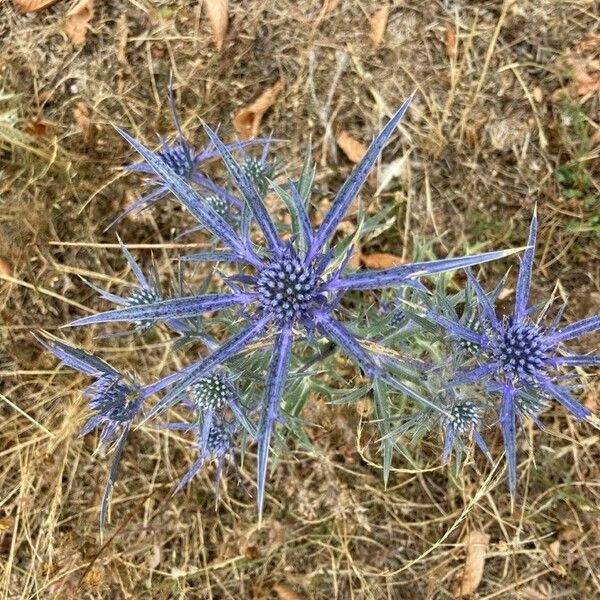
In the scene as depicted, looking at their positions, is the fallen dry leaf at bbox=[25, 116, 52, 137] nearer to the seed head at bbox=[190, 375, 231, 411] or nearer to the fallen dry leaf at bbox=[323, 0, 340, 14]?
the fallen dry leaf at bbox=[323, 0, 340, 14]

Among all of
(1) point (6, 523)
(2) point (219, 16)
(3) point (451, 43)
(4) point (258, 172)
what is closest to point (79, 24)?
(2) point (219, 16)

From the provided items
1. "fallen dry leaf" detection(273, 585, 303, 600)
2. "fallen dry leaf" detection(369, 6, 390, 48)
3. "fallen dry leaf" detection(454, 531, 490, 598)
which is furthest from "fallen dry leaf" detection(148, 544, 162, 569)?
"fallen dry leaf" detection(369, 6, 390, 48)

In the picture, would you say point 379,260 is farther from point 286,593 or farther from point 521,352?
point 286,593

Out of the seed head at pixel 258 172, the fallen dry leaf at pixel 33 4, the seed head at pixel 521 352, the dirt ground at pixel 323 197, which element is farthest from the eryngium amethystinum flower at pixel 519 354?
the fallen dry leaf at pixel 33 4

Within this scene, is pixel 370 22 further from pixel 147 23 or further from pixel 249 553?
pixel 249 553

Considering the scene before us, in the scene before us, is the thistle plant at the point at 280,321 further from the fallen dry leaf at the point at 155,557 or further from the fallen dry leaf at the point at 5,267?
the fallen dry leaf at the point at 5,267

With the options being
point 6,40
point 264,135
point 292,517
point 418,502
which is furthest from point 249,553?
point 6,40

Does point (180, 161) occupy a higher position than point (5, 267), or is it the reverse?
point (180, 161)
